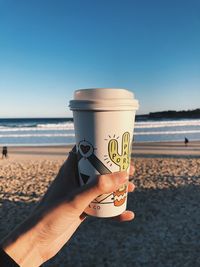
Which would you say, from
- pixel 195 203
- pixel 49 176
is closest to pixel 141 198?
pixel 195 203

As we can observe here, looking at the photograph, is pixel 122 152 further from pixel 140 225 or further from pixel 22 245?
pixel 140 225

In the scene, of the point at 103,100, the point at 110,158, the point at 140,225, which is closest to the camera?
the point at 103,100

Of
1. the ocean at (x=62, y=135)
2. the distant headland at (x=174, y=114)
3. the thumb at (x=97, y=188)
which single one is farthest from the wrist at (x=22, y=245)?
the distant headland at (x=174, y=114)

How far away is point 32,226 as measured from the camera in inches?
72.1

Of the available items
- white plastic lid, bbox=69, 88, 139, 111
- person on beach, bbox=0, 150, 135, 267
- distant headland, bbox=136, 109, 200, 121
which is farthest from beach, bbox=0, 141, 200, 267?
distant headland, bbox=136, 109, 200, 121

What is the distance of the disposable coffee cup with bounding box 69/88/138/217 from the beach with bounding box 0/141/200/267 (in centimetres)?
329

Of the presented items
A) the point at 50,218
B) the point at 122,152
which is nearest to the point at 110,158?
the point at 122,152

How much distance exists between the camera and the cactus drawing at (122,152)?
1.77 metres

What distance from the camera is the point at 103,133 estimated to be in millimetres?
1750

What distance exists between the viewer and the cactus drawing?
177cm

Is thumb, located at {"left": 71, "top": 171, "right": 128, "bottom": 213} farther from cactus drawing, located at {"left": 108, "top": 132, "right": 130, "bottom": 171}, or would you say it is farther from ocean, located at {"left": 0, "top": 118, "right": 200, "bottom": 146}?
ocean, located at {"left": 0, "top": 118, "right": 200, "bottom": 146}

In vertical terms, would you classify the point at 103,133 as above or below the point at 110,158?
above

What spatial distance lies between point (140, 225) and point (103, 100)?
480 cm

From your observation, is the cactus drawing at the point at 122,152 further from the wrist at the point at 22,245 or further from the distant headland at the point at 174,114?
the distant headland at the point at 174,114
